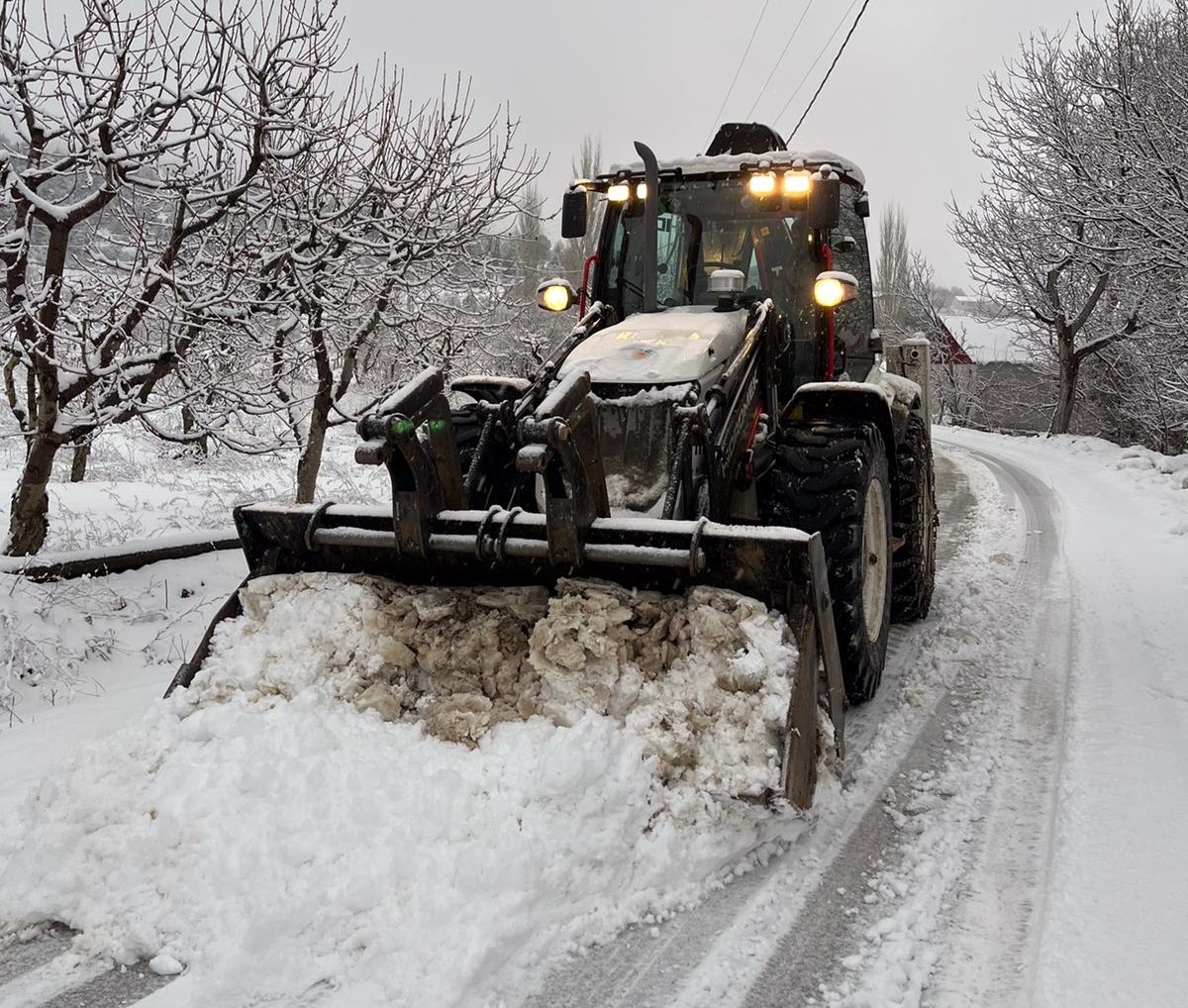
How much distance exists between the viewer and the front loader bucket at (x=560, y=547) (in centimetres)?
308

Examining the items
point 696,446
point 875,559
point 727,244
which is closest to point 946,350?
point 727,244

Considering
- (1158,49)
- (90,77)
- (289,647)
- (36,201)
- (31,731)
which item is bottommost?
(31,731)

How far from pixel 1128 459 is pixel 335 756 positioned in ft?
51.3

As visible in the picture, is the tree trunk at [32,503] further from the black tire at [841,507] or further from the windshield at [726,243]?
the black tire at [841,507]

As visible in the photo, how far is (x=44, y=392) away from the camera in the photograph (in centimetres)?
527

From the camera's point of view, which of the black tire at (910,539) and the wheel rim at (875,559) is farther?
the black tire at (910,539)

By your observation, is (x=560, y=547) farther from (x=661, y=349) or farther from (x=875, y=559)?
(x=875, y=559)

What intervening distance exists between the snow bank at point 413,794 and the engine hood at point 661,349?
1142mm

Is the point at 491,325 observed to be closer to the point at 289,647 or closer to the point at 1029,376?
the point at 289,647

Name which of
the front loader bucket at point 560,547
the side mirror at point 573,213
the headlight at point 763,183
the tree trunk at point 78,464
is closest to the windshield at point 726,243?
the headlight at point 763,183

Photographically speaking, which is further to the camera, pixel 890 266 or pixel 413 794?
pixel 890 266

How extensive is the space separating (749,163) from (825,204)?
0.69m

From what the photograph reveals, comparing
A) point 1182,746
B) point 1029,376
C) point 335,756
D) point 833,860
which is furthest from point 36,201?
point 1029,376

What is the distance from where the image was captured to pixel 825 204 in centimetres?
443
